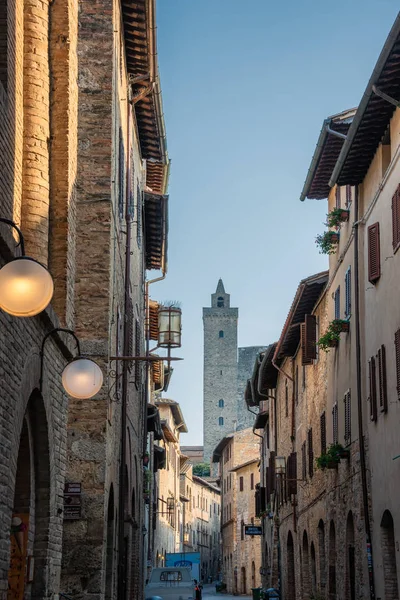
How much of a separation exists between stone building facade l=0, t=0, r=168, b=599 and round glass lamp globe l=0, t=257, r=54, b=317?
4.08 ft

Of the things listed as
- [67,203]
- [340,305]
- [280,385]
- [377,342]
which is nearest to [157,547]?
[280,385]

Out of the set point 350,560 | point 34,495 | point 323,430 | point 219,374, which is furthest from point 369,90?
point 219,374

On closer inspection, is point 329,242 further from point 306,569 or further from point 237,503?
point 237,503

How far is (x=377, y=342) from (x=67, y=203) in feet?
→ 24.2

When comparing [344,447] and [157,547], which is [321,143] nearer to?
[344,447]

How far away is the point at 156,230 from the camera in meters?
27.3

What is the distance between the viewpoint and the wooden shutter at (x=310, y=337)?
24625mm

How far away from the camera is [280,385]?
34375 mm

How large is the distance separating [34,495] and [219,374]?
342 feet

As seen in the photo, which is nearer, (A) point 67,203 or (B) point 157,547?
(A) point 67,203

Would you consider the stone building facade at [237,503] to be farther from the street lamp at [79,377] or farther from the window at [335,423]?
the street lamp at [79,377]

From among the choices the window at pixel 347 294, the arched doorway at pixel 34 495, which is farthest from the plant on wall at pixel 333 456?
the arched doorway at pixel 34 495

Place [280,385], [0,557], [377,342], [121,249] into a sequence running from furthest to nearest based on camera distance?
[280,385]
[121,249]
[377,342]
[0,557]

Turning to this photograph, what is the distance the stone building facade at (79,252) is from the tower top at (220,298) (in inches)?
3840
